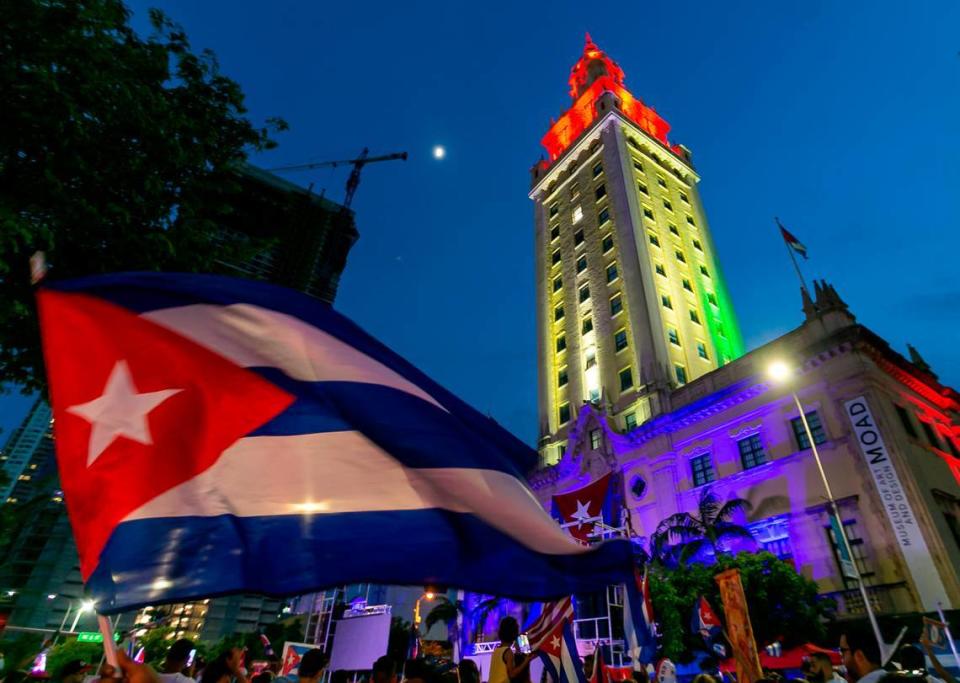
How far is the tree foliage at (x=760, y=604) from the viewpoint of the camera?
1827 cm

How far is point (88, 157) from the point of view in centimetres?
723

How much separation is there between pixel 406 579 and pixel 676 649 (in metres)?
19.0

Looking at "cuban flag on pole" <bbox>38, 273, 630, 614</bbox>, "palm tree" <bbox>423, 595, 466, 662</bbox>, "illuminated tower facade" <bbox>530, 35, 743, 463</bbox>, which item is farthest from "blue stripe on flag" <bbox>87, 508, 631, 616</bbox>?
"palm tree" <bbox>423, 595, 466, 662</bbox>

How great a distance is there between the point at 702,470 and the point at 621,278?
18.1m

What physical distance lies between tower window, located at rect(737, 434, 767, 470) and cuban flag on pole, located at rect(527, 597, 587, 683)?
78.4ft

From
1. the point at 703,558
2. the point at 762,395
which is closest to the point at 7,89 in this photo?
the point at 703,558

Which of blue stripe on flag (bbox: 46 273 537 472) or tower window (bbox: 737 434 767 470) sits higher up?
tower window (bbox: 737 434 767 470)

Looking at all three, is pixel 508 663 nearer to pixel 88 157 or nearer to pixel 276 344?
pixel 276 344

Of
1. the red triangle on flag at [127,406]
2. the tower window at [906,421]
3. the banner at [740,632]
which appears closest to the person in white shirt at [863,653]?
the red triangle on flag at [127,406]

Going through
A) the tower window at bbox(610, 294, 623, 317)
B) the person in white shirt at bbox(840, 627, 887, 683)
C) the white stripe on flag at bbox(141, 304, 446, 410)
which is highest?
the tower window at bbox(610, 294, 623, 317)

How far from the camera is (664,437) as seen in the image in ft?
104

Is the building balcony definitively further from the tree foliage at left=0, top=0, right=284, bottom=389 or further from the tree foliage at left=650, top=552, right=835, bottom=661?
the tree foliage at left=0, top=0, right=284, bottom=389

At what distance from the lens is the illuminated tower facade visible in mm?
38531

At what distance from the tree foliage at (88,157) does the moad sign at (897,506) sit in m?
25.0
